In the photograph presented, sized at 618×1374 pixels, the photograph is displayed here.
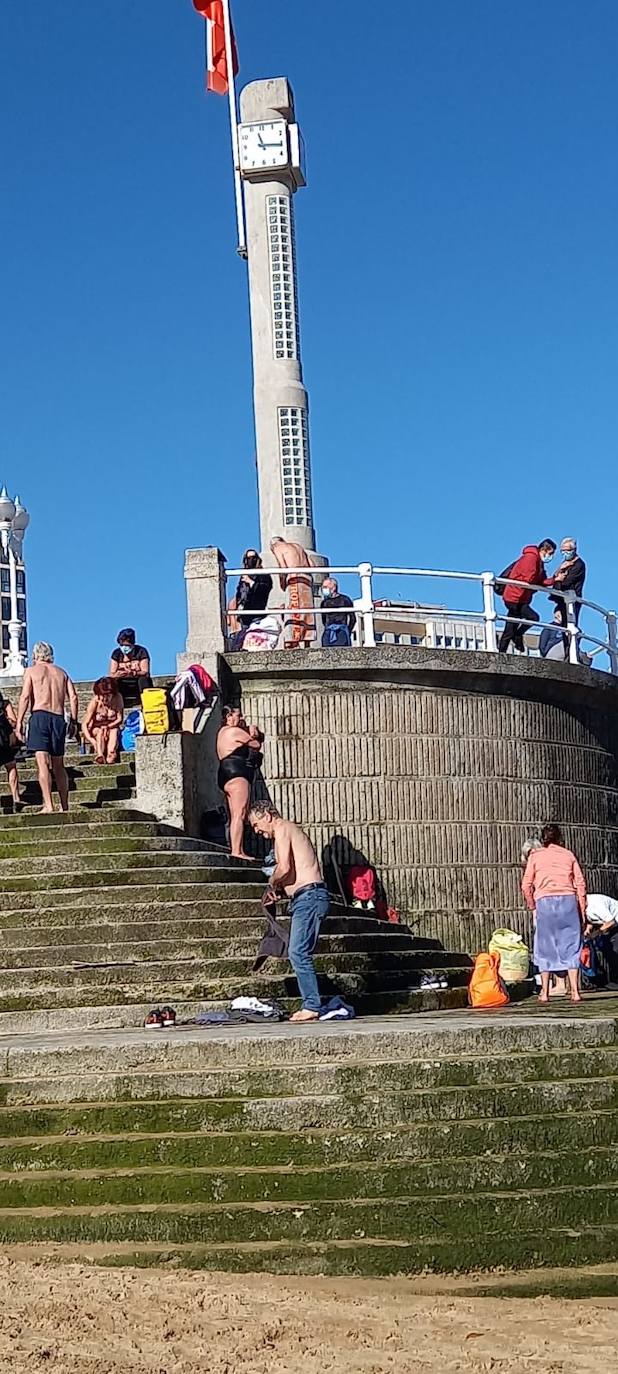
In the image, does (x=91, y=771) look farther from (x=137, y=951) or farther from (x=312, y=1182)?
(x=312, y=1182)

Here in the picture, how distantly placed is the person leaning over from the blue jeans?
242 inches

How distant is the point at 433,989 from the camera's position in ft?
40.1

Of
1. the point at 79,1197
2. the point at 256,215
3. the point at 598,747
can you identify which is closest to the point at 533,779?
the point at 598,747

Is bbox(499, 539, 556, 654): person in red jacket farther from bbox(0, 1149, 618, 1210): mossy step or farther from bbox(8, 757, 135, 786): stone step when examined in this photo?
bbox(0, 1149, 618, 1210): mossy step

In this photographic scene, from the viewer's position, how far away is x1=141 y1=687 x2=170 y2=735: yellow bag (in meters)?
14.2

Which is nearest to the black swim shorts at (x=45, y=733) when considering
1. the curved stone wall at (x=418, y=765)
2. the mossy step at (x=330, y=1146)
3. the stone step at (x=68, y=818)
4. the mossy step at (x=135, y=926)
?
the stone step at (x=68, y=818)

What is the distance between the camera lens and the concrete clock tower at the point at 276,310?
22.1m

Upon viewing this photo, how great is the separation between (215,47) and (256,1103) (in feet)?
65.5

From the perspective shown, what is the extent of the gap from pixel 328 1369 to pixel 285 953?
4978 mm

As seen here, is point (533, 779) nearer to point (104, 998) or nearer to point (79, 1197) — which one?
point (104, 998)

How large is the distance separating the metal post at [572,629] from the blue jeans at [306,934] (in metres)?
8.33

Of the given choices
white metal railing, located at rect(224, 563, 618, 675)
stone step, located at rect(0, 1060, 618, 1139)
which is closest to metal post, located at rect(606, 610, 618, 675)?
white metal railing, located at rect(224, 563, 618, 675)

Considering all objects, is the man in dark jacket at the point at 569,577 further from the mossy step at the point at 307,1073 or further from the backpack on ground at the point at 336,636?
the mossy step at the point at 307,1073

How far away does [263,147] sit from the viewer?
22.6 meters
